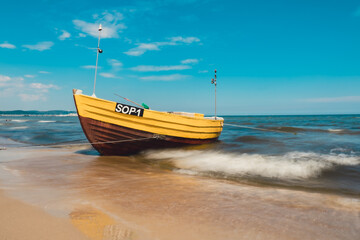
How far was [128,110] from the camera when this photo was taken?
8453 mm

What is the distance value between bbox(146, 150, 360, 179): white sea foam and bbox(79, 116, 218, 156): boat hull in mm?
500

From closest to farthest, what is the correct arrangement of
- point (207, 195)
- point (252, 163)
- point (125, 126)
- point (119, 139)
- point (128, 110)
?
1. point (207, 195)
2. point (252, 163)
3. point (128, 110)
4. point (125, 126)
5. point (119, 139)

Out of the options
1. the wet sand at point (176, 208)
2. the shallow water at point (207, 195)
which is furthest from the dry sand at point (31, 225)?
the shallow water at point (207, 195)

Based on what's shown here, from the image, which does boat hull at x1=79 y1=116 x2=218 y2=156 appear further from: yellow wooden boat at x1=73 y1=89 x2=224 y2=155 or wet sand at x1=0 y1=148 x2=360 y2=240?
wet sand at x1=0 y1=148 x2=360 y2=240

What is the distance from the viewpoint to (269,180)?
6156 mm

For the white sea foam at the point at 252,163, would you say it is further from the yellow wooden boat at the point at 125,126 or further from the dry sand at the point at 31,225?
the dry sand at the point at 31,225

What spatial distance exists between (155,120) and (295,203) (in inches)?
240

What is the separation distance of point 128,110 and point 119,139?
131 cm

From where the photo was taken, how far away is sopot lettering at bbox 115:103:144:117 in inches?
328

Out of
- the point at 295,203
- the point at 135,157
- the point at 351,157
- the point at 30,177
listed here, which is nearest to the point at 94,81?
the point at 135,157

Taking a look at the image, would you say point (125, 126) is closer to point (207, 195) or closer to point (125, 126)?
point (125, 126)

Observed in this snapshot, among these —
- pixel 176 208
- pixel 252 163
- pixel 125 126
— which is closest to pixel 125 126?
pixel 125 126

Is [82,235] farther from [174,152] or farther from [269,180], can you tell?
[174,152]

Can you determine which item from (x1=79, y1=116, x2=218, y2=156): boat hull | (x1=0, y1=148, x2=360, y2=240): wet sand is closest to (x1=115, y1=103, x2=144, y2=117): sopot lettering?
(x1=79, y1=116, x2=218, y2=156): boat hull
